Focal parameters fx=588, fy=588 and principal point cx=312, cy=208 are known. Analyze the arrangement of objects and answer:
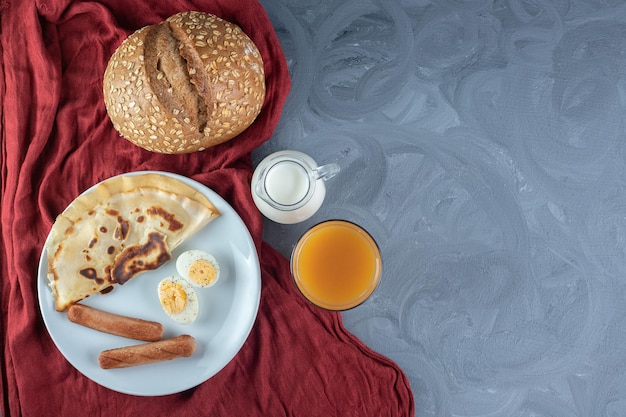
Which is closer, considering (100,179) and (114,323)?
(114,323)

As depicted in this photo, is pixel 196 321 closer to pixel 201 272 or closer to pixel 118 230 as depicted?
pixel 201 272

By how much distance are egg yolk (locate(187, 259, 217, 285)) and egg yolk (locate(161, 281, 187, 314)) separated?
4 centimetres

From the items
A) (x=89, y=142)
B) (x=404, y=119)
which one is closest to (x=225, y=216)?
(x=89, y=142)

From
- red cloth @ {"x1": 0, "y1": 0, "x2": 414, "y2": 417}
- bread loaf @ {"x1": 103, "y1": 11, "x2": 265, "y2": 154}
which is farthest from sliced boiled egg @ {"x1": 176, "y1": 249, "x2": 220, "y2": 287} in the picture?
bread loaf @ {"x1": 103, "y1": 11, "x2": 265, "y2": 154}

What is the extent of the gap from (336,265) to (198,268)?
1.08 feet

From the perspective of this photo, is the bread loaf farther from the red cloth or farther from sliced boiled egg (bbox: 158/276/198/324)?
sliced boiled egg (bbox: 158/276/198/324)

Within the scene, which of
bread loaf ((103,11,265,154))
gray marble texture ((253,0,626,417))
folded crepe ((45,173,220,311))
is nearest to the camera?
bread loaf ((103,11,265,154))

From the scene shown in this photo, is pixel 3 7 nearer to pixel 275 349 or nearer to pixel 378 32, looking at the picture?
pixel 378 32

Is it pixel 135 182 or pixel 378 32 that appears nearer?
pixel 135 182

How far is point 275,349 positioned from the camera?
1483mm

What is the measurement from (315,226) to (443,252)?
37 cm

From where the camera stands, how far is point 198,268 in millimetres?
1401

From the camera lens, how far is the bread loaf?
50.8 inches

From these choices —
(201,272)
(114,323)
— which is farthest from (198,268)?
(114,323)
